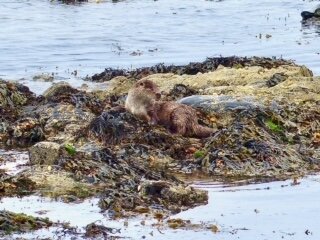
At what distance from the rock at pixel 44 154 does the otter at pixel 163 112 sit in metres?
2.44

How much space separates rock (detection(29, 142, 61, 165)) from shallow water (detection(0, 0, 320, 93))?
8517mm

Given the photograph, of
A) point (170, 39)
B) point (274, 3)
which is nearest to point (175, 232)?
point (170, 39)

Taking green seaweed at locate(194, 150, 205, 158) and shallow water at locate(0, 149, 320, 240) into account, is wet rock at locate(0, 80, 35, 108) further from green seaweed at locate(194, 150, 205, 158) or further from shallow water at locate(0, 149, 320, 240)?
shallow water at locate(0, 149, 320, 240)

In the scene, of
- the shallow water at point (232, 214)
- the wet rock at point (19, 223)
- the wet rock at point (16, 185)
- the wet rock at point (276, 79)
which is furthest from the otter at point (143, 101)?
the wet rock at point (19, 223)

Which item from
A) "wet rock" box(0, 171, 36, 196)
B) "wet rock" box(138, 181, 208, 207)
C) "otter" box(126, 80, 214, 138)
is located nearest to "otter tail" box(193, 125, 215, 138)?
"otter" box(126, 80, 214, 138)

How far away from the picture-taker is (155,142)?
1234cm

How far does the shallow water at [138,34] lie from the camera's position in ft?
80.0

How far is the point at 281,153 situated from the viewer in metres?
11.5

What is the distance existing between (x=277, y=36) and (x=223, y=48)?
334 cm

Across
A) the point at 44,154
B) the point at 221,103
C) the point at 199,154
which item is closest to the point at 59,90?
the point at 221,103

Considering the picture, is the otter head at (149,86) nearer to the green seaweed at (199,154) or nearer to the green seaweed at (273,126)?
the green seaweed at (273,126)

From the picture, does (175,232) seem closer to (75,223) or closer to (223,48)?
(75,223)

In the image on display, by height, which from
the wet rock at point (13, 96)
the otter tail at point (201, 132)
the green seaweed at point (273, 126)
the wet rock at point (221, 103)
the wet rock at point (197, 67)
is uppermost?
the wet rock at point (221, 103)

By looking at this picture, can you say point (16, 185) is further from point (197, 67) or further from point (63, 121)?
point (197, 67)
